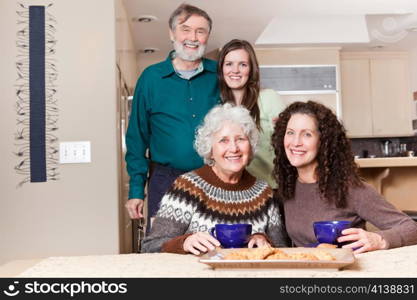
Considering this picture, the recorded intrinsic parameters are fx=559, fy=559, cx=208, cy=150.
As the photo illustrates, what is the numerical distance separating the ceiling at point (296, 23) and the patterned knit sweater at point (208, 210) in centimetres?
315

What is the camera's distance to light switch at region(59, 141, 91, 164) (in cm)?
291

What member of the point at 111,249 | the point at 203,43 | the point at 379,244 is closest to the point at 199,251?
the point at 379,244

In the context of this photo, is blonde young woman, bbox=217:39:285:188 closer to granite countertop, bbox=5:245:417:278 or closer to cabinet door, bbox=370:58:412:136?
granite countertop, bbox=5:245:417:278

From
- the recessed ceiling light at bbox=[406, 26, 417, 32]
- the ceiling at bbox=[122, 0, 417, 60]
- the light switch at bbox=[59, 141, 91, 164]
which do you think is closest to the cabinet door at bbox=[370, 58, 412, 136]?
the ceiling at bbox=[122, 0, 417, 60]

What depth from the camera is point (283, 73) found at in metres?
6.60

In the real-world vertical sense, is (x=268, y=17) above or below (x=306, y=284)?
above

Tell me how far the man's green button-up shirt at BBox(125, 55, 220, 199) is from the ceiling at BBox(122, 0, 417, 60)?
2.46 meters

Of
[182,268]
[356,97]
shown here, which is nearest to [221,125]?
[182,268]

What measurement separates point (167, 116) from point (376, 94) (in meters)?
5.30

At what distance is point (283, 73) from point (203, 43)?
438cm

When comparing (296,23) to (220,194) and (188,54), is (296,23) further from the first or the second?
(220,194)

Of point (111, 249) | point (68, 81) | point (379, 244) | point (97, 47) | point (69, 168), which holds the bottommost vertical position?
point (111, 249)

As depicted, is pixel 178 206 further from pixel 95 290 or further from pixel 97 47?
pixel 97 47

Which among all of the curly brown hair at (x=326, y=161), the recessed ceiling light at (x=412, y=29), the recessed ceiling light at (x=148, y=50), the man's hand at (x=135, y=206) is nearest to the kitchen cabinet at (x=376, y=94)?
the recessed ceiling light at (x=412, y=29)
